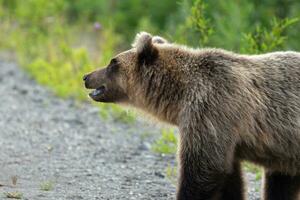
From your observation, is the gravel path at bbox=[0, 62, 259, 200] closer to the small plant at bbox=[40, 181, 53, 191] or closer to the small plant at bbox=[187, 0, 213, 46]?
the small plant at bbox=[40, 181, 53, 191]

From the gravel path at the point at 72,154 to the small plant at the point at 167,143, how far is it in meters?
0.10

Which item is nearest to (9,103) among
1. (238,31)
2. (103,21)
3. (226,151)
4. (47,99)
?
(47,99)

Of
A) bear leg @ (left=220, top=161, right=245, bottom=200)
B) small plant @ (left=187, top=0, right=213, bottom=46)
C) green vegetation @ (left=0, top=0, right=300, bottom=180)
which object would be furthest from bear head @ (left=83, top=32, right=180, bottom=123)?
green vegetation @ (left=0, top=0, right=300, bottom=180)

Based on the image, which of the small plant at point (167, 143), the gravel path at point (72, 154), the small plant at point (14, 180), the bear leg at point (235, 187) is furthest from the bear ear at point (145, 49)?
the small plant at point (167, 143)

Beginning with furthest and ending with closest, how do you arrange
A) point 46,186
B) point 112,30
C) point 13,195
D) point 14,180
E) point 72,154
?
point 112,30 → point 72,154 → point 14,180 → point 46,186 → point 13,195

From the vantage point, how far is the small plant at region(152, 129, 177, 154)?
920 centimetres

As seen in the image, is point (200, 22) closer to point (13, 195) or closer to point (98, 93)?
point (98, 93)

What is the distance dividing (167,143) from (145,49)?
2817 mm

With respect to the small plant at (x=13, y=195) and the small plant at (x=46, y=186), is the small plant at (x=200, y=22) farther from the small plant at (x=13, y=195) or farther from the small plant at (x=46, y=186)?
the small plant at (x=13, y=195)

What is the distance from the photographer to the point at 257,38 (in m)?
9.20

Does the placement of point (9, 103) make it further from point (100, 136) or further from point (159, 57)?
point (159, 57)

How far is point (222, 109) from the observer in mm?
6254

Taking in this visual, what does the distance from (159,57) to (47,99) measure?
5451 mm

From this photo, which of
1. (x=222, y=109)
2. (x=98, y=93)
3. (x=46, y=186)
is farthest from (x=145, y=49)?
(x=46, y=186)
